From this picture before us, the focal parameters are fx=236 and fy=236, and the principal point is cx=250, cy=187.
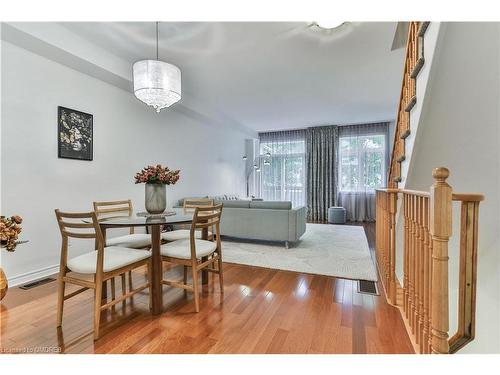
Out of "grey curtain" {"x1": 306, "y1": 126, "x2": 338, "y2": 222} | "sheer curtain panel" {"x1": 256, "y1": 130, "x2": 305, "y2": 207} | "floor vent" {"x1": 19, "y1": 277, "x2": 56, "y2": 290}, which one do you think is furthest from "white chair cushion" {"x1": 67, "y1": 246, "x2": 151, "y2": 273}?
"grey curtain" {"x1": 306, "y1": 126, "x2": 338, "y2": 222}

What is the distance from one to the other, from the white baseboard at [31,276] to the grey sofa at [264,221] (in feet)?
7.42

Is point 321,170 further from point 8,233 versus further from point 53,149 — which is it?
point 8,233

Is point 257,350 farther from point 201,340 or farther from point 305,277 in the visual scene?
point 305,277

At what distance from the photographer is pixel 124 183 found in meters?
3.53

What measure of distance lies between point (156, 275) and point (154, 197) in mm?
711

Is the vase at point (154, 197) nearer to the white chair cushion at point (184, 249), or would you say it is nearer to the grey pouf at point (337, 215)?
the white chair cushion at point (184, 249)

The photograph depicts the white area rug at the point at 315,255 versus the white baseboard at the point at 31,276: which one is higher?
the white baseboard at the point at 31,276

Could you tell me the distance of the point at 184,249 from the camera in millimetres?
1970

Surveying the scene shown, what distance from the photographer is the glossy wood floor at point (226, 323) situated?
1.45 metres

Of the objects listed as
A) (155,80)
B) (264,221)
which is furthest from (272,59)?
(264,221)

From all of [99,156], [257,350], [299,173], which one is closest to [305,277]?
[257,350]

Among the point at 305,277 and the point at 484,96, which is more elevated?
the point at 484,96

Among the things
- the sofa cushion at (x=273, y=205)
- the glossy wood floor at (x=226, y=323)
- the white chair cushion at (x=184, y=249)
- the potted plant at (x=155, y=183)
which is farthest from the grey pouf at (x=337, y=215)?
the potted plant at (x=155, y=183)
